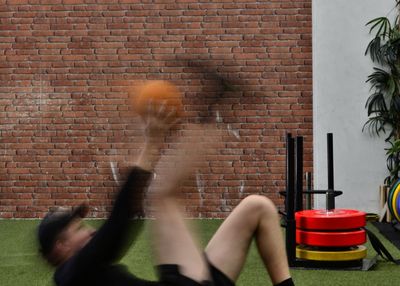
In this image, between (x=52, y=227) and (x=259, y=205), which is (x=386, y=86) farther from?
(x=52, y=227)

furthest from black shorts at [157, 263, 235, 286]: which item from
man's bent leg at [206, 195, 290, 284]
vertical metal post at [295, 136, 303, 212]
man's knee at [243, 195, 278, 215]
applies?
vertical metal post at [295, 136, 303, 212]

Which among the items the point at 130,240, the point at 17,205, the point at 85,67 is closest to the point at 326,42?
the point at 85,67

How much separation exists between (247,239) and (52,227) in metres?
0.70

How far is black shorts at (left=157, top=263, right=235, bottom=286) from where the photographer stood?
2071mm

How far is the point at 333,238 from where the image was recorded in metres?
4.12

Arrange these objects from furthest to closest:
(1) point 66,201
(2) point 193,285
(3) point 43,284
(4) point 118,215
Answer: (1) point 66,201, (3) point 43,284, (2) point 193,285, (4) point 118,215

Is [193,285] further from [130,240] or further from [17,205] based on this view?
[17,205]

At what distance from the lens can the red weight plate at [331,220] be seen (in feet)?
13.3

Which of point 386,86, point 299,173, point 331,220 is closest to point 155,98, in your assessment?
point 331,220

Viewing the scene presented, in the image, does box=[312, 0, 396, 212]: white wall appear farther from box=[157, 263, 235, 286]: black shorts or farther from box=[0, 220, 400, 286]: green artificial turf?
box=[157, 263, 235, 286]: black shorts

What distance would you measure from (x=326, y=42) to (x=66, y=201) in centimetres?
307

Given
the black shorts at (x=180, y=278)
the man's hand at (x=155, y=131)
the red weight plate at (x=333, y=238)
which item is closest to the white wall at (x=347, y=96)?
the red weight plate at (x=333, y=238)

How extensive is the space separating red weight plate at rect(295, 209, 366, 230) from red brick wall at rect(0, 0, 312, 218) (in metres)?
2.90

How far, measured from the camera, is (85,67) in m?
7.23
